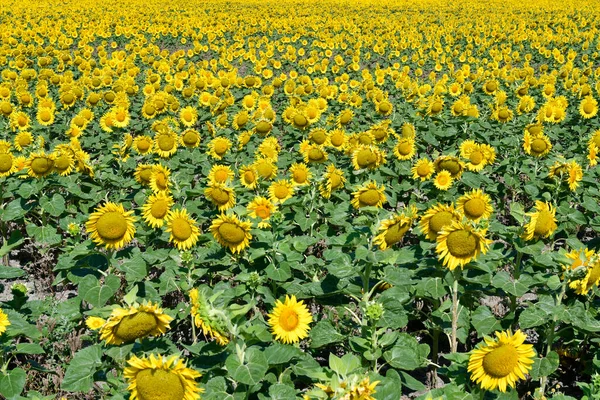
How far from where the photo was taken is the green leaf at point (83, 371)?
117 inches

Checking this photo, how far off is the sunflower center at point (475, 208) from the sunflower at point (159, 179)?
2.90 meters

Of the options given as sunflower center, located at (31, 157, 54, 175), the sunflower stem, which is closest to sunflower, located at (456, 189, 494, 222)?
the sunflower stem

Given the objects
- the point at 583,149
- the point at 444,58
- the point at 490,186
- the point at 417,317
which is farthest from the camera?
the point at 444,58

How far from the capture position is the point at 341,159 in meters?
6.82

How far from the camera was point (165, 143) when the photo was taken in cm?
678

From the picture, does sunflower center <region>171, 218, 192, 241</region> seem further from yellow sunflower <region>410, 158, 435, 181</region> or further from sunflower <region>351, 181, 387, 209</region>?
yellow sunflower <region>410, 158, 435, 181</region>

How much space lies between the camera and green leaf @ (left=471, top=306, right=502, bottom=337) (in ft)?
12.1

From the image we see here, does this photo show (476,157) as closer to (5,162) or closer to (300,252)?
(300,252)

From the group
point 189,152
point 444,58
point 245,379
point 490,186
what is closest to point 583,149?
point 490,186

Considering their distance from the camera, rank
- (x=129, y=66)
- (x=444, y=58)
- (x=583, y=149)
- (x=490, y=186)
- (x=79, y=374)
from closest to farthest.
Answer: (x=79, y=374)
(x=490, y=186)
(x=583, y=149)
(x=129, y=66)
(x=444, y=58)

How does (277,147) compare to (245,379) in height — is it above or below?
below

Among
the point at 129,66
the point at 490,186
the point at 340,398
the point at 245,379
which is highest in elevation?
the point at 340,398

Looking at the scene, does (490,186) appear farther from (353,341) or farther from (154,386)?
(154,386)

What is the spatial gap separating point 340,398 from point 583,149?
22.2 feet
